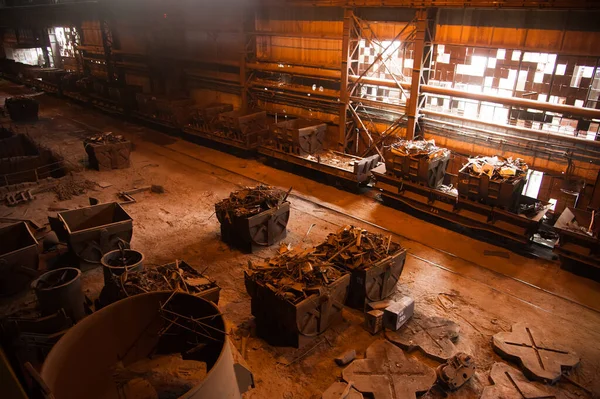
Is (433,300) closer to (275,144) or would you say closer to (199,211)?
(199,211)

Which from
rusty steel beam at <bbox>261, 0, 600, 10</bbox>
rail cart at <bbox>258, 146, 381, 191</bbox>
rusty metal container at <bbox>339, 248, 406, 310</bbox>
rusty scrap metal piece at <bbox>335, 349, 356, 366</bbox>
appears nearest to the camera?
rusty scrap metal piece at <bbox>335, 349, 356, 366</bbox>

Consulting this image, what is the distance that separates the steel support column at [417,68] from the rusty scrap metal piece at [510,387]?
8.94 m

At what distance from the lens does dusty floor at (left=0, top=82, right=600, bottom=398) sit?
280 inches

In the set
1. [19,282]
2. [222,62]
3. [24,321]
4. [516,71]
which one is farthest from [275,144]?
[24,321]

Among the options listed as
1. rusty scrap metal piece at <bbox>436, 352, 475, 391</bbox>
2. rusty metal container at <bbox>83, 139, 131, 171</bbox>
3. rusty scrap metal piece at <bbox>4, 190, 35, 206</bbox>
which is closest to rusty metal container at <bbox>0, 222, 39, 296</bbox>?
rusty scrap metal piece at <bbox>4, 190, 35, 206</bbox>

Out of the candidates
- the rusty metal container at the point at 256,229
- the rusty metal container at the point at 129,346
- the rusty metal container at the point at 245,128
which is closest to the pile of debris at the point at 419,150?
the rusty metal container at the point at 256,229

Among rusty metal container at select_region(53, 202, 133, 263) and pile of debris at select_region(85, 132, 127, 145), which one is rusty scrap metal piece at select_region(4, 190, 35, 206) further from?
rusty metal container at select_region(53, 202, 133, 263)

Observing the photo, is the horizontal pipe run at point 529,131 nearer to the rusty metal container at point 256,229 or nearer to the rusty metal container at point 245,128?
the rusty metal container at point 256,229

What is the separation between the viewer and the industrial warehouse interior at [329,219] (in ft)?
21.1

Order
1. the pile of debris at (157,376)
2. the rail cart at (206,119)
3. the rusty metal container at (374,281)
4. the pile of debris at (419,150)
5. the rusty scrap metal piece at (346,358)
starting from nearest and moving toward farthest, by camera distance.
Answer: the pile of debris at (157,376), the rusty scrap metal piece at (346,358), the rusty metal container at (374,281), the pile of debris at (419,150), the rail cart at (206,119)

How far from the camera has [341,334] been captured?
25.4 feet

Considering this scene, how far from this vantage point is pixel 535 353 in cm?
719

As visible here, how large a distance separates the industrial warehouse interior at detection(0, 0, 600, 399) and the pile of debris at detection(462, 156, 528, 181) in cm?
6

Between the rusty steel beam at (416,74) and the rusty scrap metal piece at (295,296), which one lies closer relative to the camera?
the rusty scrap metal piece at (295,296)
